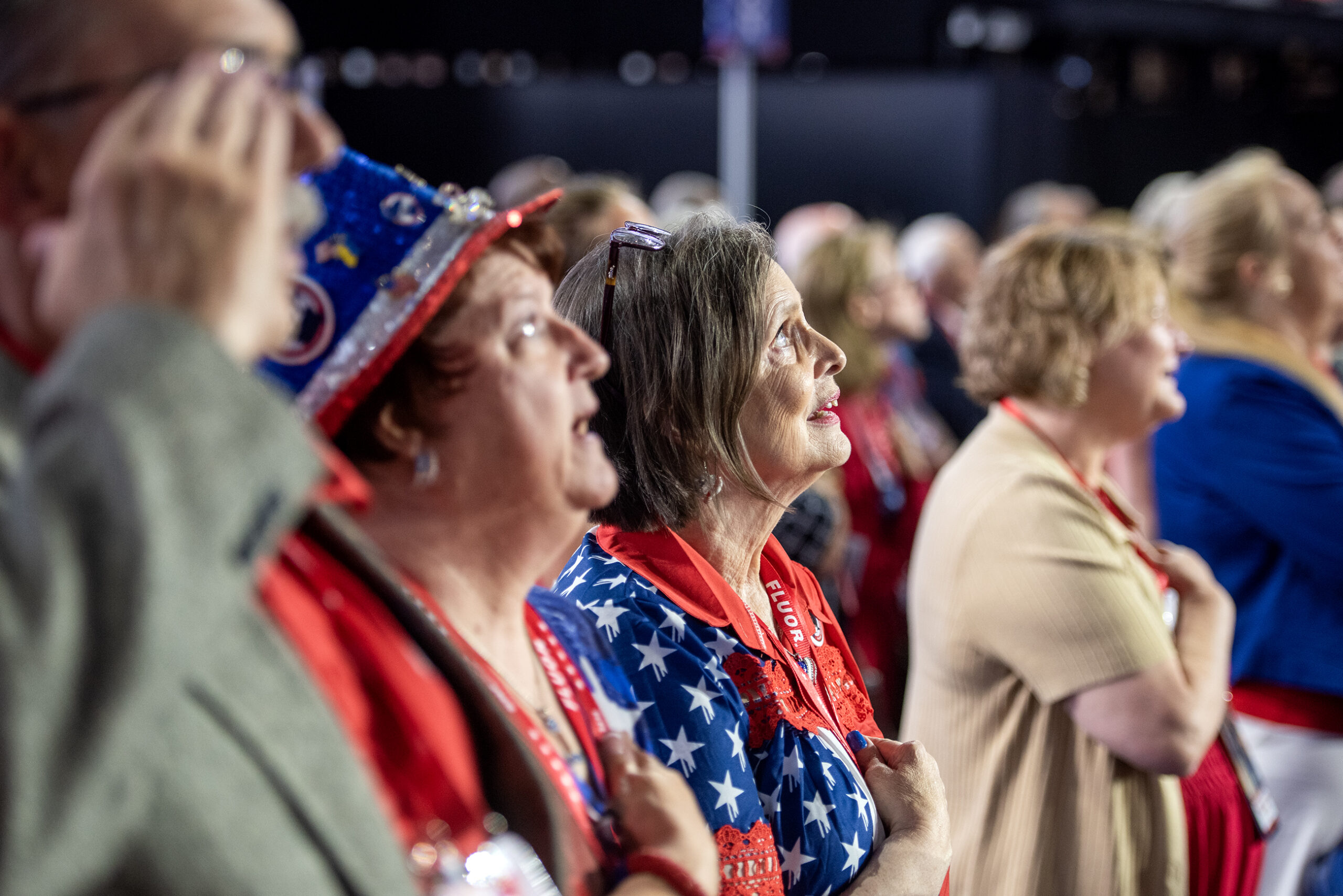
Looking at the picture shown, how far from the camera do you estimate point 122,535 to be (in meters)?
0.68

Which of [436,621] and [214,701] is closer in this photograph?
[214,701]

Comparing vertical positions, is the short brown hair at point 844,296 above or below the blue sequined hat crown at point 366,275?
below

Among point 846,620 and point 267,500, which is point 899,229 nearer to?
point 846,620

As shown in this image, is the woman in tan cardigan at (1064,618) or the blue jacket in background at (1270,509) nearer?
the woman in tan cardigan at (1064,618)

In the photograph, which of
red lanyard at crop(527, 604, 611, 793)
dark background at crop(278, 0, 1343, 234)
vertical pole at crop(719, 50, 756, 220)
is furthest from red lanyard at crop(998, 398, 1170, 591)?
vertical pole at crop(719, 50, 756, 220)

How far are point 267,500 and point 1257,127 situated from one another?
484 inches

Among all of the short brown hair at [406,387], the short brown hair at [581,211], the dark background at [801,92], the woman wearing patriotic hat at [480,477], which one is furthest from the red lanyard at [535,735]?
the dark background at [801,92]

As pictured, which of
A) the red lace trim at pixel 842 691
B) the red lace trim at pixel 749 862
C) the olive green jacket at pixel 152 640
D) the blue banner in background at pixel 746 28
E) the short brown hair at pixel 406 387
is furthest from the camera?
the blue banner in background at pixel 746 28

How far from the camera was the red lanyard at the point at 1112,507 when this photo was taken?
7.36 feet

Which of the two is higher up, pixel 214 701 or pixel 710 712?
pixel 214 701

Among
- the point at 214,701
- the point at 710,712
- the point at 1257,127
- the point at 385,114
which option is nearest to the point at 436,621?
the point at 214,701

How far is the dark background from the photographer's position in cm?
887

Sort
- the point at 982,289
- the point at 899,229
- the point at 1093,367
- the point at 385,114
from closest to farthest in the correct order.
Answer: the point at 1093,367 < the point at 982,289 < the point at 385,114 < the point at 899,229

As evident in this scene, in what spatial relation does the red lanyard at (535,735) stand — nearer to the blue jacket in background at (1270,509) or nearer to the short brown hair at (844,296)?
the blue jacket in background at (1270,509)
